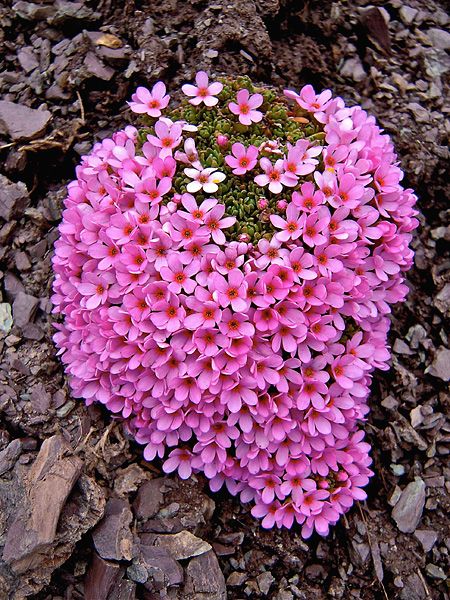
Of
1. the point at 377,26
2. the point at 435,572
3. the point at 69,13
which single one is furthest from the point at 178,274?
the point at 377,26

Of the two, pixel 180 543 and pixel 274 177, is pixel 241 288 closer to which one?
pixel 274 177

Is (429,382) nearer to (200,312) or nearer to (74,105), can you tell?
(200,312)

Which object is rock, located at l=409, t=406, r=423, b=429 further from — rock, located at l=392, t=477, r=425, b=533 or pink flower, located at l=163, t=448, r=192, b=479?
pink flower, located at l=163, t=448, r=192, b=479

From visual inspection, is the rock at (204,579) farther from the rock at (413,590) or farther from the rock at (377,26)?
the rock at (377,26)

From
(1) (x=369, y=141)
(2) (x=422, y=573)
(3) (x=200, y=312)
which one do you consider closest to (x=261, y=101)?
(1) (x=369, y=141)

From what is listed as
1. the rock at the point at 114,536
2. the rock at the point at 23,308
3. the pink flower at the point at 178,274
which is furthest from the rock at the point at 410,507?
the rock at the point at 23,308

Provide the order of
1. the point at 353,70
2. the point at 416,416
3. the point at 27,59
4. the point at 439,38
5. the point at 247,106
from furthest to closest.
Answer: the point at 439,38
the point at 353,70
the point at 27,59
the point at 416,416
the point at 247,106
